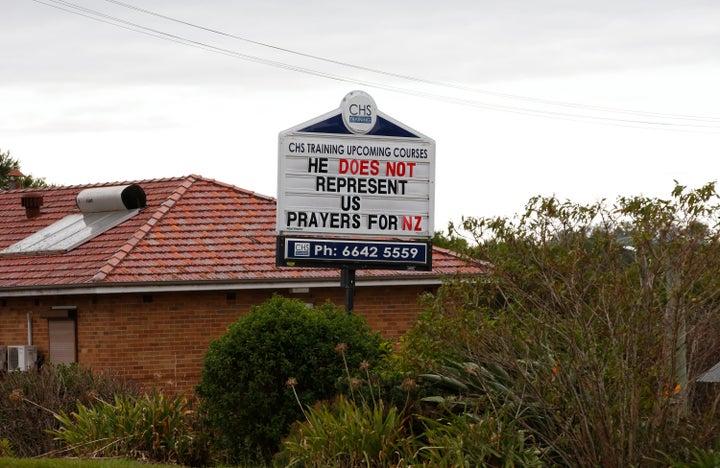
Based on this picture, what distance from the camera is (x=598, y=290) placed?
1130 cm

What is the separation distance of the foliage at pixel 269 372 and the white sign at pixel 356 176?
2.35 m

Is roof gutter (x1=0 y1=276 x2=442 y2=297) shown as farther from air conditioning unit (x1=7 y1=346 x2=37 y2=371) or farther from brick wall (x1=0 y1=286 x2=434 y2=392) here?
air conditioning unit (x1=7 y1=346 x2=37 y2=371)

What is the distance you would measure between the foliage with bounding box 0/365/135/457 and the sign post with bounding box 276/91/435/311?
3.05 m

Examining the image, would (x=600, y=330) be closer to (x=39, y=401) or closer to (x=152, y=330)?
(x=39, y=401)

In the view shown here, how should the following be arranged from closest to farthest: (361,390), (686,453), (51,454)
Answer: (686,453)
(361,390)
(51,454)

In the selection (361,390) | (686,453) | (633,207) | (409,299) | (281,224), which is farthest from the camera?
(409,299)

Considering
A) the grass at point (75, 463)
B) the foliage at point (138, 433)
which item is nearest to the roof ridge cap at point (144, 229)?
the foliage at point (138, 433)

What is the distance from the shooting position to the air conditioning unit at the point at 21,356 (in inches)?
886

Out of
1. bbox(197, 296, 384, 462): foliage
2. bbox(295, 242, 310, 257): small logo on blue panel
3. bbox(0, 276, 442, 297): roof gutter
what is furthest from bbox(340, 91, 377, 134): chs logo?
bbox(0, 276, 442, 297): roof gutter

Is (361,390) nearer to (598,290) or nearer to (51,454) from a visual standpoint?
(598,290)

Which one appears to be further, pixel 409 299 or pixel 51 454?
pixel 409 299

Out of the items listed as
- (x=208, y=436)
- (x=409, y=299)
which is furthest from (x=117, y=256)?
(x=208, y=436)

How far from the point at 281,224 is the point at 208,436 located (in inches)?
126

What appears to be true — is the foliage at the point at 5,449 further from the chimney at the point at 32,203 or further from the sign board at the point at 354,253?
the chimney at the point at 32,203
